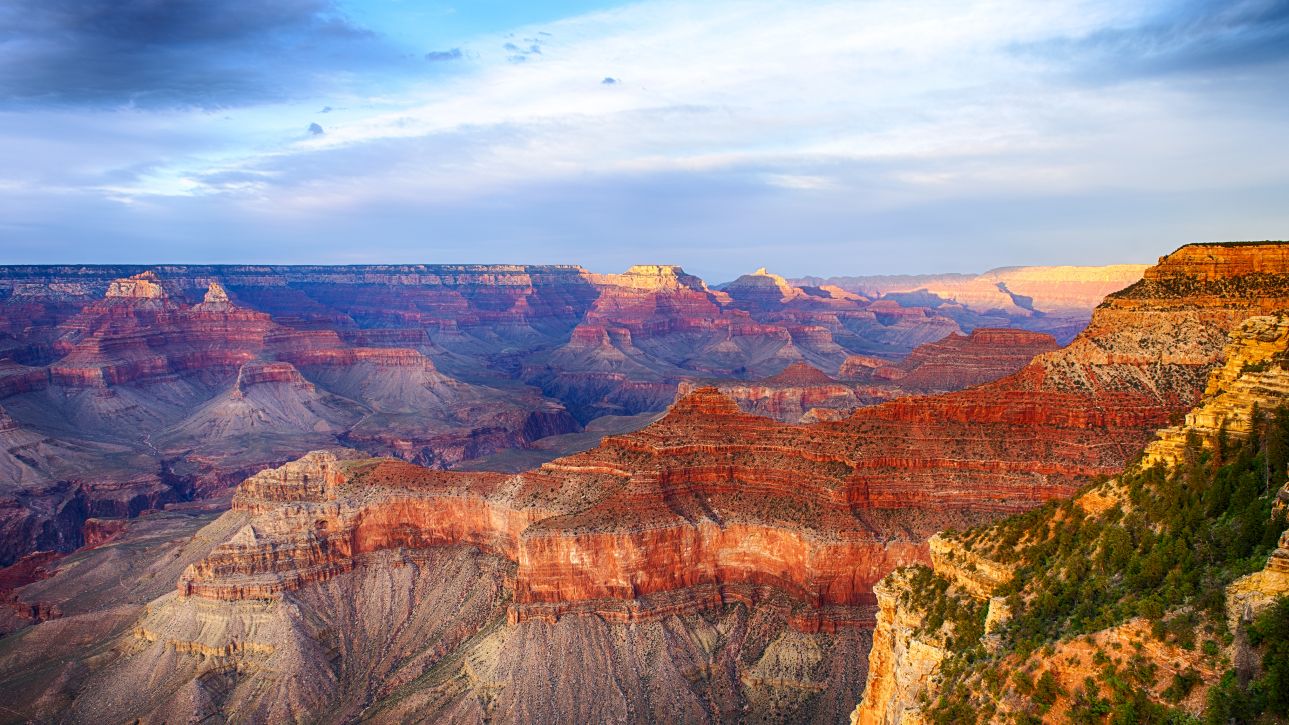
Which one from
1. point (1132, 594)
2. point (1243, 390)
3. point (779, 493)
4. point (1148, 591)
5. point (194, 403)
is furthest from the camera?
point (194, 403)

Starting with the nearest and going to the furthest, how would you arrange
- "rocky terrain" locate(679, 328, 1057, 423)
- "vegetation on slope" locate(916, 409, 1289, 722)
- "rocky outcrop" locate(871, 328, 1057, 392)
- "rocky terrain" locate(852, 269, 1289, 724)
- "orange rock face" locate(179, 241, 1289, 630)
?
"vegetation on slope" locate(916, 409, 1289, 722), "rocky terrain" locate(852, 269, 1289, 724), "orange rock face" locate(179, 241, 1289, 630), "rocky outcrop" locate(871, 328, 1057, 392), "rocky terrain" locate(679, 328, 1057, 423)

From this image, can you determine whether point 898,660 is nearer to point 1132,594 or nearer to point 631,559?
point 1132,594

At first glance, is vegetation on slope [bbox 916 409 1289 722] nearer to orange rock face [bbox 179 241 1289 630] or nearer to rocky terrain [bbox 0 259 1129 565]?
orange rock face [bbox 179 241 1289 630]

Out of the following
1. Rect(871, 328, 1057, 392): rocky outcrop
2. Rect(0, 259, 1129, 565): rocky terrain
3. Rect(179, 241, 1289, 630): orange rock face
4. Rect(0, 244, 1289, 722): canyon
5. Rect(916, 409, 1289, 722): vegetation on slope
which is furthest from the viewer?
Rect(0, 259, 1129, 565): rocky terrain

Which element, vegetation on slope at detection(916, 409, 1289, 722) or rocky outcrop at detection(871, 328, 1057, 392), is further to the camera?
rocky outcrop at detection(871, 328, 1057, 392)

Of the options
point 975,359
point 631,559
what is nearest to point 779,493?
point 631,559

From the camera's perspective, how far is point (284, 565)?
196ft

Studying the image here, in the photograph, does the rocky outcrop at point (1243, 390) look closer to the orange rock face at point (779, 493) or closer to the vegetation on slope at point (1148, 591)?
the vegetation on slope at point (1148, 591)

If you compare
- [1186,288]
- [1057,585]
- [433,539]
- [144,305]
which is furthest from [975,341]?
[144,305]

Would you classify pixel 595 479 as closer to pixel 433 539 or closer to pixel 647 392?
pixel 433 539

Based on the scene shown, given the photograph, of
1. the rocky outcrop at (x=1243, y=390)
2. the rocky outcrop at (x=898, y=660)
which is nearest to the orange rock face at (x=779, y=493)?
the rocky outcrop at (x=898, y=660)

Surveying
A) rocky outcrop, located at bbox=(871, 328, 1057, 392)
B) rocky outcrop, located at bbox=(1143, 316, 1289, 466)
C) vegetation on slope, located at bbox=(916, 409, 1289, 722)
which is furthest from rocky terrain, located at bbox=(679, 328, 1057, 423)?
vegetation on slope, located at bbox=(916, 409, 1289, 722)

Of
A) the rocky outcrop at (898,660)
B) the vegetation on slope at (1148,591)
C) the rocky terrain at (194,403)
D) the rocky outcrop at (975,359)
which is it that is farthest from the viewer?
the rocky terrain at (194,403)

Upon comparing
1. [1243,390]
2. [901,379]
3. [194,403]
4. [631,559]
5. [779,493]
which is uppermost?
[1243,390]
